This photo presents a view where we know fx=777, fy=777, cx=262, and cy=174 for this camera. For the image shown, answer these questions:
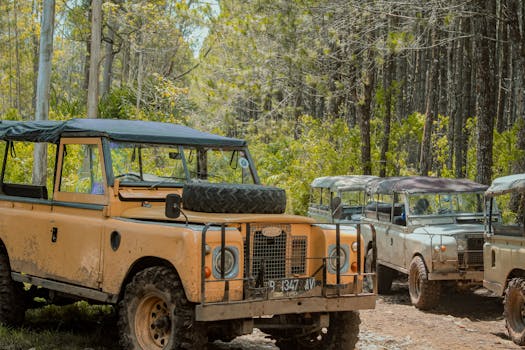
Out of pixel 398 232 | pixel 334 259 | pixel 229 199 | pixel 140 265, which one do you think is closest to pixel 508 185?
pixel 398 232

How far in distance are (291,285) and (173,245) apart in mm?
1148

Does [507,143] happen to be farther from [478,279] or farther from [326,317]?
[326,317]

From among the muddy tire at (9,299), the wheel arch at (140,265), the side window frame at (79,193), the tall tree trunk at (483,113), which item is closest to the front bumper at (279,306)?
the wheel arch at (140,265)

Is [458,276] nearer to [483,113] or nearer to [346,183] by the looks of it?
[346,183]

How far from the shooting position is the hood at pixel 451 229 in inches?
487

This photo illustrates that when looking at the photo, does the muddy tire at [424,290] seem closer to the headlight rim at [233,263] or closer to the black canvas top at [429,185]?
the black canvas top at [429,185]

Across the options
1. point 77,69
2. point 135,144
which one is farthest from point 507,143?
point 77,69

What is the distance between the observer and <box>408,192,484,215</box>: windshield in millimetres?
13695

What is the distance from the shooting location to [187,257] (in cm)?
632

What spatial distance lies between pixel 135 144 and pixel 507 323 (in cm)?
538

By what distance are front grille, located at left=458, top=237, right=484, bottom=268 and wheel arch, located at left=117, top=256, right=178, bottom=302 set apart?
6591mm

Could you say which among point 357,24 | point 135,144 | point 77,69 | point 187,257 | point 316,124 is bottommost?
point 187,257

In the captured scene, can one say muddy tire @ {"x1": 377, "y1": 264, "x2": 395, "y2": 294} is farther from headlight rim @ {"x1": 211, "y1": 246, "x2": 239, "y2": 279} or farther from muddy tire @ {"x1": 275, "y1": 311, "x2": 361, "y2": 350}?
headlight rim @ {"x1": 211, "y1": 246, "x2": 239, "y2": 279}

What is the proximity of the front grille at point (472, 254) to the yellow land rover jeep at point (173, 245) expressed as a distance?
16.1 feet
